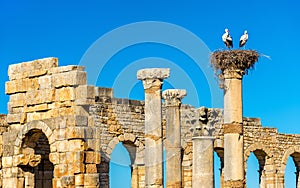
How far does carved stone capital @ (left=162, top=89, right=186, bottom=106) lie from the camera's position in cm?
2400

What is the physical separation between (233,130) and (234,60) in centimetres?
166

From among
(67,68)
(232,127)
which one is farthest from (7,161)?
(232,127)

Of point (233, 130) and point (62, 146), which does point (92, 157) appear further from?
point (233, 130)

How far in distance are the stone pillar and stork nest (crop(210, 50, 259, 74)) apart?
130 millimetres

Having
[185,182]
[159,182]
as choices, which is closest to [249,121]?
[185,182]

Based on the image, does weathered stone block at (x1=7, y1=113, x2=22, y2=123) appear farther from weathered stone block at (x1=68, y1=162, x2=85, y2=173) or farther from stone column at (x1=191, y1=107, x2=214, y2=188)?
stone column at (x1=191, y1=107, x2=214, y2=188)

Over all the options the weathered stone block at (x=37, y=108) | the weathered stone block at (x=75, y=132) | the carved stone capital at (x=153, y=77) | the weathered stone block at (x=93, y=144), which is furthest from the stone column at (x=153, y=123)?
the weathered stone block at (x=37, y=108)

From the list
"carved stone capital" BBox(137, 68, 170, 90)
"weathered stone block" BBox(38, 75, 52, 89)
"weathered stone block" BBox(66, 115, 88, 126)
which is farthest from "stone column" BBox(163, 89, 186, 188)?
"weathered stone block" BBox(38, 75, 52, 89)

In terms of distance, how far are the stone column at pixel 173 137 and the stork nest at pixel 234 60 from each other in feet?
15.4

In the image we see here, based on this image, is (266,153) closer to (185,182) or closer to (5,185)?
(185,182)

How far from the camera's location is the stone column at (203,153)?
60.7 feet

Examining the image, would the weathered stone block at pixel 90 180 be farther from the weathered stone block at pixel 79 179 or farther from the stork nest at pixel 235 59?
the stork nest at pixel 235 59

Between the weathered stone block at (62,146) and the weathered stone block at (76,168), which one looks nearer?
the weathered stone block at (76,168)

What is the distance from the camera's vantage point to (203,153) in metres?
18.7
